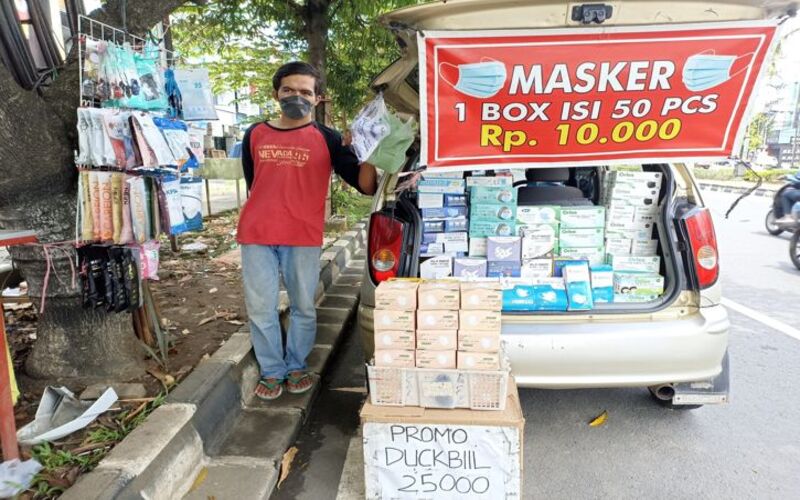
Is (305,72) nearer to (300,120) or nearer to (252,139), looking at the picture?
(300,120)

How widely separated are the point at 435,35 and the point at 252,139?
1.27 metres

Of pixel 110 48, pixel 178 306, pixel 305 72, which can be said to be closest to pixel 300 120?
pixel 305 72

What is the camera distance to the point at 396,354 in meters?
2.21

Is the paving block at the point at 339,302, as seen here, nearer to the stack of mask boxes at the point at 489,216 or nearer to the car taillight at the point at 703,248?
the stack of mask boxes at the point at 489,216

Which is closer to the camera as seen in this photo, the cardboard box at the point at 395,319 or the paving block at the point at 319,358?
the cardboard box at the point at 395,319

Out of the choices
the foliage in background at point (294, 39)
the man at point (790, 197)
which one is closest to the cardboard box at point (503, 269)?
the foliage in background at point (294, 39)

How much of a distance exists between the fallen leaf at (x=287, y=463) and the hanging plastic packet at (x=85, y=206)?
1.48 m

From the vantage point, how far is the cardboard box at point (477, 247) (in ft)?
9.18

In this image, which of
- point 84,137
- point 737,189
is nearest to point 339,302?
point 84,137

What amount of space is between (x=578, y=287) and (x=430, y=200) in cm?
92

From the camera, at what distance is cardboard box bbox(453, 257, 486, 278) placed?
2773 millimetres

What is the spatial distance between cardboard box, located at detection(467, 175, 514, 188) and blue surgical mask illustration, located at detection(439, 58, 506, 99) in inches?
21.0

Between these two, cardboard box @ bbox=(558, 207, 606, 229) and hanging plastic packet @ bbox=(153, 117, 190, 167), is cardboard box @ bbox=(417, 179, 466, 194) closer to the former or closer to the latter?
cardboard box @ bbox=(558, 207, 606, 229)

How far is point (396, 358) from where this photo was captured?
221cm
